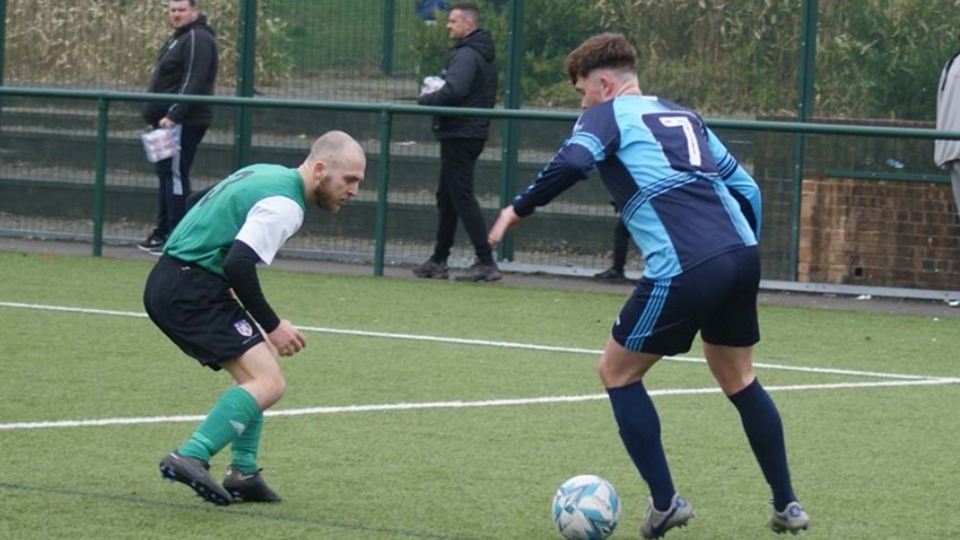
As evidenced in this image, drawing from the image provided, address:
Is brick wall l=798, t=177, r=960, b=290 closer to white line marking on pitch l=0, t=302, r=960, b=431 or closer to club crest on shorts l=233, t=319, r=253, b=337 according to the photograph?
white line marking on pitch l=0, t=302, r=960, b=431

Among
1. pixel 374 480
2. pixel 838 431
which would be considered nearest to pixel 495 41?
pixel 838 431

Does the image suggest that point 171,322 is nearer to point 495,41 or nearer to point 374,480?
point 374,480

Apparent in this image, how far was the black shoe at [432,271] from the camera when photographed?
13.8m

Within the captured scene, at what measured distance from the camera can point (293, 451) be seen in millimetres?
7246

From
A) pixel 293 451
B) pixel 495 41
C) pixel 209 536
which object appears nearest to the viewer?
pixel 209 536

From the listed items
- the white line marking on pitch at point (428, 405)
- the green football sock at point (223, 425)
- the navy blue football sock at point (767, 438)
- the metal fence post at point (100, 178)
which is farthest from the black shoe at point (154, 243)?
the navy blue football sock at point (767, 438)

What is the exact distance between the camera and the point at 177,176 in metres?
14.3

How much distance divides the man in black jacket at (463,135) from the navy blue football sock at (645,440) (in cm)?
750

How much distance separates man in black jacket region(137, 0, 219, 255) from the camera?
14344 millimetres

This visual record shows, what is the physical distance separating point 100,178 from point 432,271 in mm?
2875

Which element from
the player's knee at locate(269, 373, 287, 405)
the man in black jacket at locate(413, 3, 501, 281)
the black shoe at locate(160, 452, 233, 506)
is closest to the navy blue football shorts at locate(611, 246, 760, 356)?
the player's knee at locate(269, 373, 287, 405)

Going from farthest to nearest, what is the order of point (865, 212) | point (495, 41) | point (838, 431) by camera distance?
1. point (495, 41)
2. point (865, 212)
3. point (838, 431)

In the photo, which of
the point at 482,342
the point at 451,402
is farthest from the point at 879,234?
the point at 451,402

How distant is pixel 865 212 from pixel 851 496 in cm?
683
